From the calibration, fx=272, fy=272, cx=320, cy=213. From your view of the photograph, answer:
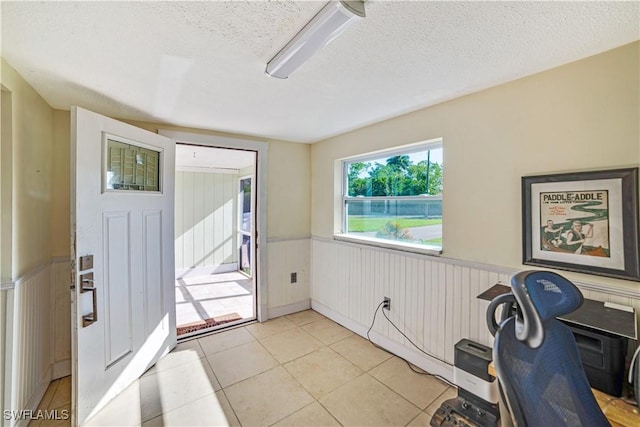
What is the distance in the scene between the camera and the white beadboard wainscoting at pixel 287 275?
3.41 metres

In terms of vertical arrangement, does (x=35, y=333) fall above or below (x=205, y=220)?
below

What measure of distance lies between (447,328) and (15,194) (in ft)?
10.1

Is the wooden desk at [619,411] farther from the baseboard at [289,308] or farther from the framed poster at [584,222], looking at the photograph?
the baseboard at [289,308]

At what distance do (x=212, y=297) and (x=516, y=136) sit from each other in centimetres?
420

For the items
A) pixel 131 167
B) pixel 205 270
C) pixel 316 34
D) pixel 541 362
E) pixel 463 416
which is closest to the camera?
pixel 541 362

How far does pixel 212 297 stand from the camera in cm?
418

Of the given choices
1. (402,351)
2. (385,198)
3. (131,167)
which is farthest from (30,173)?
(402,351)

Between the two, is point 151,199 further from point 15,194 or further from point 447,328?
point 447,328

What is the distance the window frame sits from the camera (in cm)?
233

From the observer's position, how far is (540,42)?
1.35 metres

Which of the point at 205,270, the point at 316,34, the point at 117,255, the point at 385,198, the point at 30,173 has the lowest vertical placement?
the point at 205,270

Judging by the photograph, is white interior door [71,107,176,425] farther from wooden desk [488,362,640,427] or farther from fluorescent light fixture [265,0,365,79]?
wooden desk [488,362,640,427]

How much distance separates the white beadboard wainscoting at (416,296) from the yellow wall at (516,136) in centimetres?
13
